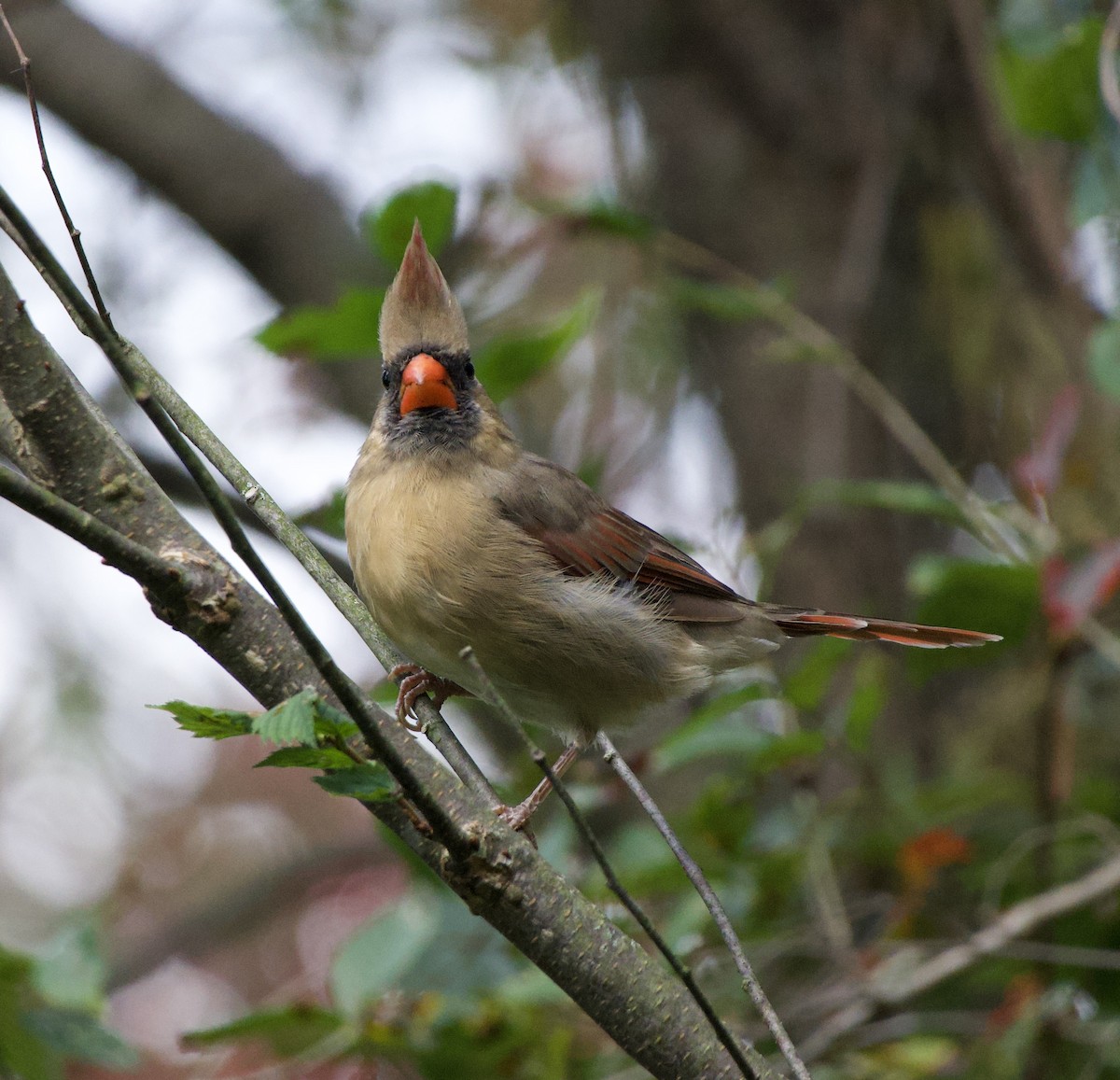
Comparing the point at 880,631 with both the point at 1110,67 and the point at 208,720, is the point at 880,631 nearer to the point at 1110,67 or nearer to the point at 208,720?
the point at 1110,67

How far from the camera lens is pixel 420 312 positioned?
9.27ft

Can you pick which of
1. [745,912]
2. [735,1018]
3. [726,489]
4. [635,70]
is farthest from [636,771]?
[635,70]

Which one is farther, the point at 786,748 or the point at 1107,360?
the point at 786,748

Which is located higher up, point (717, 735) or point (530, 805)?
point (530, 805)

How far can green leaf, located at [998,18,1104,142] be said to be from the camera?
2812mm

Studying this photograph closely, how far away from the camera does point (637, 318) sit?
5.61 meters

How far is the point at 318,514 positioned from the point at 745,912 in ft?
4.59

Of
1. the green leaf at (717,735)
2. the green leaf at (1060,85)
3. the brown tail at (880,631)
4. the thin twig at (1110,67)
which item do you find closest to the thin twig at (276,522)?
the green leaf at (717,735)

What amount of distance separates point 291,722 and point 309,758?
10 centimetres

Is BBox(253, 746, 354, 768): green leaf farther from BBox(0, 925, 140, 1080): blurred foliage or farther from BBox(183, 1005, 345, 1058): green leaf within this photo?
BBox(183, 1005, 345, 1058): green leaf

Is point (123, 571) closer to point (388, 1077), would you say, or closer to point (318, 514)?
point (318, 514)

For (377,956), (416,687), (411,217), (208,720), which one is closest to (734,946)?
(208,720)

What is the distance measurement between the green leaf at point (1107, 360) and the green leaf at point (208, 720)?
6.28 feet

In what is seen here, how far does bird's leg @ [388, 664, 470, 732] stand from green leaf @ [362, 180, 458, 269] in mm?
898
